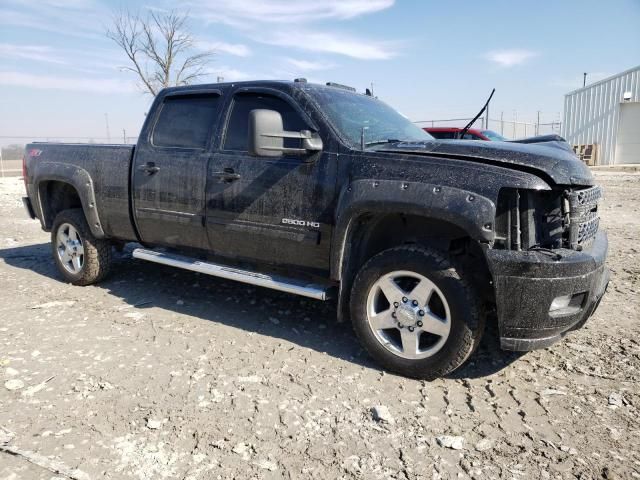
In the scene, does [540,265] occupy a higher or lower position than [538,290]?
higher

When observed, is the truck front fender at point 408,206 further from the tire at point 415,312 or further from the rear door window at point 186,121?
the rear door window at point 186,121

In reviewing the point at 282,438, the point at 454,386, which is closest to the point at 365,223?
the point at 454,386

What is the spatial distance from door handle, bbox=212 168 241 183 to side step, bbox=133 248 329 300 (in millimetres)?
727

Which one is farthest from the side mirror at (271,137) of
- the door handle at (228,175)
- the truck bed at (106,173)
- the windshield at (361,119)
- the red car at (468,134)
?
the red car at (468,134)

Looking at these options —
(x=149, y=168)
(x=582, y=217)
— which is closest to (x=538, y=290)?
(x=582, y=217)

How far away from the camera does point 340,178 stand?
3516 millimetres

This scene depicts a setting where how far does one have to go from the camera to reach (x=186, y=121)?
457cm

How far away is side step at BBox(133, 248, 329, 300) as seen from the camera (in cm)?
367

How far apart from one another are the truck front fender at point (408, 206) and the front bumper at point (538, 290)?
220mm

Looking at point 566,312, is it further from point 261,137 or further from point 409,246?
point 261,137

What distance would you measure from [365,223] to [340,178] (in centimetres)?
35

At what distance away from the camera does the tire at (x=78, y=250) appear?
5293 mm

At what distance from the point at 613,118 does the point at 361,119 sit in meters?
27.7

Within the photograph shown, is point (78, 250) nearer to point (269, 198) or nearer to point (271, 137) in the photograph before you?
point (269, 198)
